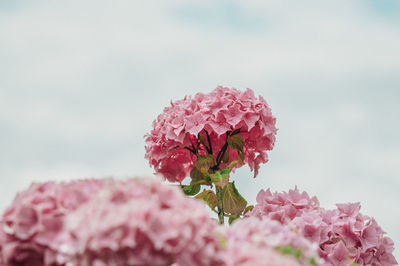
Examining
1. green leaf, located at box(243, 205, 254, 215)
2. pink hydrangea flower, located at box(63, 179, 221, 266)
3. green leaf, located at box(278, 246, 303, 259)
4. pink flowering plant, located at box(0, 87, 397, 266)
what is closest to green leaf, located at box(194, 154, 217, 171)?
green leaf, located at box(243, 205, 254, 215)

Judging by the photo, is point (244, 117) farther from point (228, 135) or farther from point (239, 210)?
point (239, 210)

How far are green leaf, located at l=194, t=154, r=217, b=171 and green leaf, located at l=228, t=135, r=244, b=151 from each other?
181 millimetres

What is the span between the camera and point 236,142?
4184mm

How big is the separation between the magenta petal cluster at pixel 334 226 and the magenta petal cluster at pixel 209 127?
576 mm

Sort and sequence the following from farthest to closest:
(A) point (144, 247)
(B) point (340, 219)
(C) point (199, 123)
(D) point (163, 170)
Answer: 1. (D) point (163, 170)
2. (C) point (199, 123)
3. (B) point (340, 219)
4. (A) point (144, 247)

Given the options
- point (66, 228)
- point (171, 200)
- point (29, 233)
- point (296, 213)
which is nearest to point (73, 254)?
point (66, 228)

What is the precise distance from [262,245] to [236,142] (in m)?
2.35

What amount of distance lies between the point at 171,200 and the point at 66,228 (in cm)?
34

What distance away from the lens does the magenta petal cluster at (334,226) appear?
11.2 feet

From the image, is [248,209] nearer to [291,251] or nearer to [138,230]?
[291,251]

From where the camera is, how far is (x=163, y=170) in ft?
14.6

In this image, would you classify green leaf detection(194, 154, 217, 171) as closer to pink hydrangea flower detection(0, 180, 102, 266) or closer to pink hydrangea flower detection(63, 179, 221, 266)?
pink hydrangea flower detection(0, 180, 102, 266)

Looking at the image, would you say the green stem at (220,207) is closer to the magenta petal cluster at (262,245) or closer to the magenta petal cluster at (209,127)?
the magenta petal cluster at (209,127)

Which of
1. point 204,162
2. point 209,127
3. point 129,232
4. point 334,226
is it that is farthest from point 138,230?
point 204,162
